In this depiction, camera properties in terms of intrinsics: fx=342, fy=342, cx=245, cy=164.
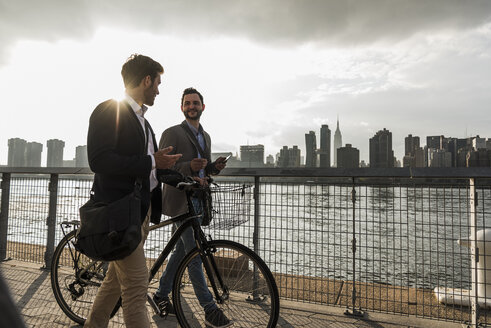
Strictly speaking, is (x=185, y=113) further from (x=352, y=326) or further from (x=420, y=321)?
(x=420, y=321)

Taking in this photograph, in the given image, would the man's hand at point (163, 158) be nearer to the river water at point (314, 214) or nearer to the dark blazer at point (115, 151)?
the dark blazer at point (115, 151)

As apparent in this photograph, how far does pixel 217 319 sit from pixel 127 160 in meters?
1.50

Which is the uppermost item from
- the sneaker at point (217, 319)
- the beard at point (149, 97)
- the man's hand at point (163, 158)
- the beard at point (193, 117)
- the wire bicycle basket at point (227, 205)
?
the beard at point (193, 117)

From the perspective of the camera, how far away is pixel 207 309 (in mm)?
2752

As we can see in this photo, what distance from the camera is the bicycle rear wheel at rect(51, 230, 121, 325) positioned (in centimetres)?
297

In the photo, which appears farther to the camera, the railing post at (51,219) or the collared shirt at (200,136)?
the railing post at (51,219)

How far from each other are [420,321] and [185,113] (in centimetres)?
295

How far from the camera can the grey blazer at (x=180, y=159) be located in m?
3.09

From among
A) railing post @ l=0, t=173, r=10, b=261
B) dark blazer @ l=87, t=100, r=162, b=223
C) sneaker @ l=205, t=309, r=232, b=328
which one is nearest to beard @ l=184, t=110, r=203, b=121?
dark blazer @ l=87, t=100, r=162, b=223

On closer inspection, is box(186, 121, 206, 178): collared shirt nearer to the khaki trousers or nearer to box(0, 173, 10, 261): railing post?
the khaki trousers

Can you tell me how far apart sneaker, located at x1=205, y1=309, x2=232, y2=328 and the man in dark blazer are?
28.1 inches

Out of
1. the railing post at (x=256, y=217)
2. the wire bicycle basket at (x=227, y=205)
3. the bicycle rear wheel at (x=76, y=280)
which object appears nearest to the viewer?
the wire bicycle basket at (x=227, y=205)

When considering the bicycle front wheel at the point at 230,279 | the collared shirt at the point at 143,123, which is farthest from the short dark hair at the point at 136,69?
the bicycle front wheel at the point at 230,279

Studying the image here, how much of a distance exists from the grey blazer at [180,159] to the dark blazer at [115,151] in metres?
0.97
